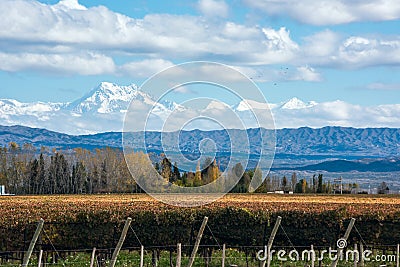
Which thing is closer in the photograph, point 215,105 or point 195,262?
point 215,105

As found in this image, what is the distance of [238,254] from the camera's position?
1556 inches

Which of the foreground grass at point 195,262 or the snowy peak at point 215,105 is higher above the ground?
the snowy peak at point 215,105

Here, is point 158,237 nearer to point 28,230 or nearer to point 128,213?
point 128,213

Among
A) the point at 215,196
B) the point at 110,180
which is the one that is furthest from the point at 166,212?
the point at 110,180

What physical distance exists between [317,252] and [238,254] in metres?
4.79

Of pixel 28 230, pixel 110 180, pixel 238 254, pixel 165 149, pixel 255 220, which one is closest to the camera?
pixel 165 149

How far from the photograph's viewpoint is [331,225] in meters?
36.2

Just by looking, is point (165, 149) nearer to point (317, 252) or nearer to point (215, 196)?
point (317, 252)

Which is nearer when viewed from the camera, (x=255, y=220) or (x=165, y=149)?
(x=165, y=149)

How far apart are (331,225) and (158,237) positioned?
7.90m

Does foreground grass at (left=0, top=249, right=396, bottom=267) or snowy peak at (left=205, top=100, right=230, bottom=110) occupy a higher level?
snowy peak at (left=205, top=100, right=230, bottom=110)

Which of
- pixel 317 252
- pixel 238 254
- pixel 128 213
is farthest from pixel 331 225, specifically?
pixel 128 213

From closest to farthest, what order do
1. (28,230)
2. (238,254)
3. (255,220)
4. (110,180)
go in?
(28,230) < (255,220) < (238,254) < (110,180)

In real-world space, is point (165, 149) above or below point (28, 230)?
above
